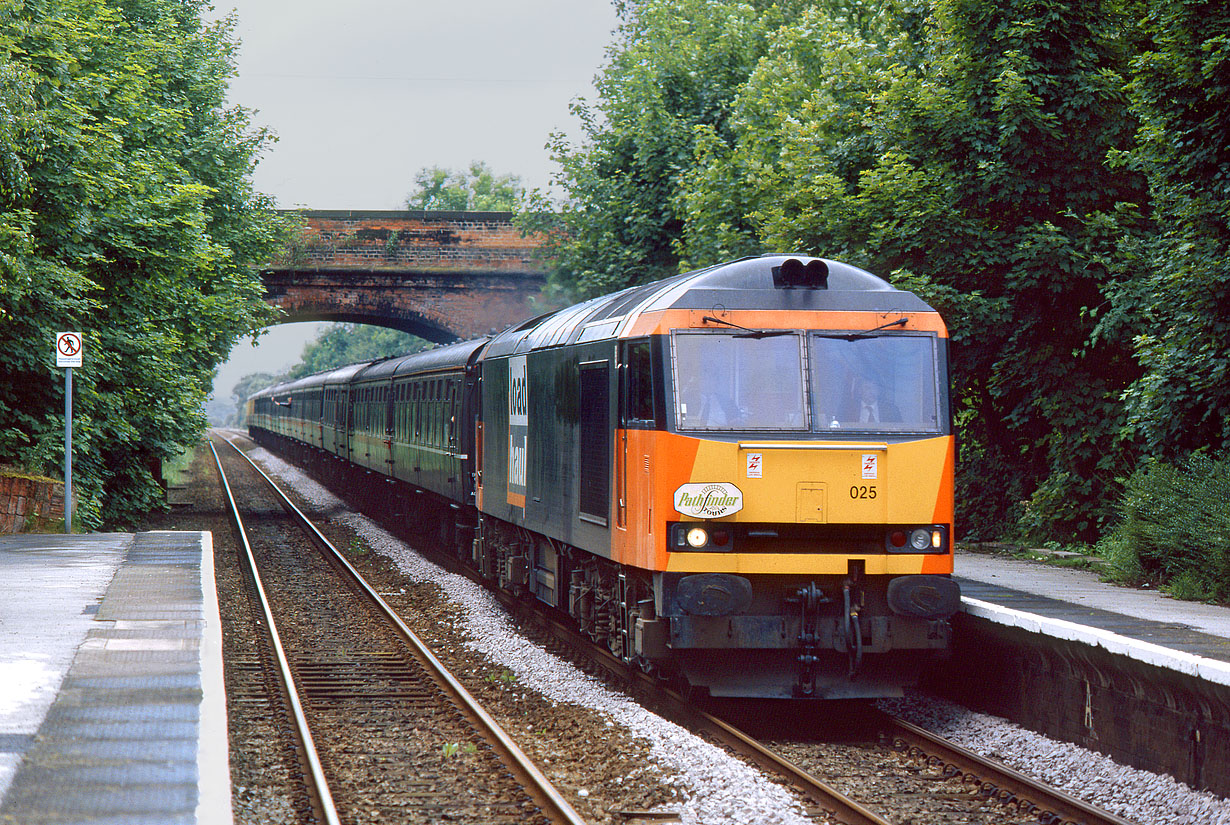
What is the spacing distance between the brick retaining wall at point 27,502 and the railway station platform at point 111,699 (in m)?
4.47

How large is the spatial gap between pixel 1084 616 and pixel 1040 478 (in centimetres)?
920

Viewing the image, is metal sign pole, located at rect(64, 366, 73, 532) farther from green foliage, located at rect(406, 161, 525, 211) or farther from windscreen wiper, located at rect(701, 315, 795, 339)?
green foliage, located at rect(406, 161, 525, 211)

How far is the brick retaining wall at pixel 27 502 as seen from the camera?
17531 mm

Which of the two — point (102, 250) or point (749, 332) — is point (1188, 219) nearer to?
point (749, 332)

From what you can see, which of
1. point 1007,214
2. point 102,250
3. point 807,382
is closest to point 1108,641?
point 807,382

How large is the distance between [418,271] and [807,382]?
3001cm

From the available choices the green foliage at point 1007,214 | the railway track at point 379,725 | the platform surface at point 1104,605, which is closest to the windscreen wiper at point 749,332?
the platform surface at point 1104,605

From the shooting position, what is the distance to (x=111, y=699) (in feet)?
24.2

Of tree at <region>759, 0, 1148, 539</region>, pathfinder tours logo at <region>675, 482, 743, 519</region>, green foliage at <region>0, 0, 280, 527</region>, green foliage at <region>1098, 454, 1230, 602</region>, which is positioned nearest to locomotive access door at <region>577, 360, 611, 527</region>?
pathfinder tours logo at <region>675, 482, 743, 519</region>

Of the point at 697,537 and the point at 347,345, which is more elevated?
the point at 347,345

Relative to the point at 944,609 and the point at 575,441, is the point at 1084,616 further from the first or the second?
the point at 575,441

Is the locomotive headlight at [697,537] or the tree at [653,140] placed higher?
the tree at [653,140]

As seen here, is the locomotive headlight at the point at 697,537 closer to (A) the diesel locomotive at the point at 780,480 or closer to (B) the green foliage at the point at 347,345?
(A) the diesel locomotive at the point at 780,480

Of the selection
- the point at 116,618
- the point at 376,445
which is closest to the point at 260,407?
the point at 376,445
